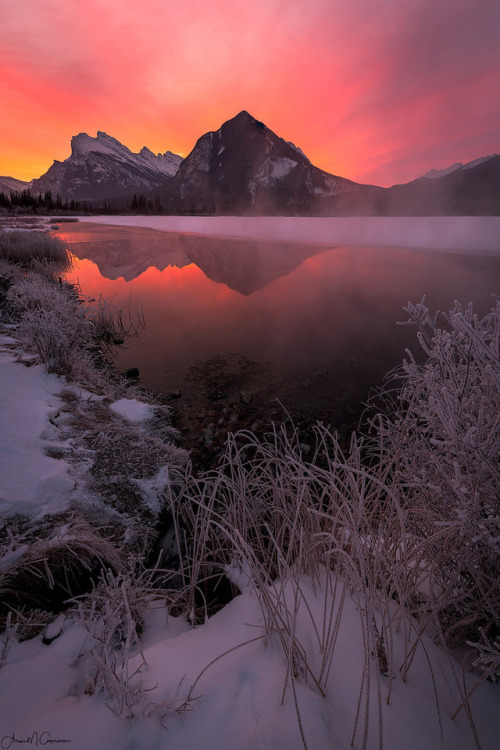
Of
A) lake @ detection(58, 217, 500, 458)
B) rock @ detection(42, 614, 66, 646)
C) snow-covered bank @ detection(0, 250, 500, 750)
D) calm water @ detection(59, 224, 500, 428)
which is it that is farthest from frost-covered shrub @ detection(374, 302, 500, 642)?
calm water @ detection(59, 224, 500, 428)

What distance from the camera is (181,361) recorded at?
287 inches

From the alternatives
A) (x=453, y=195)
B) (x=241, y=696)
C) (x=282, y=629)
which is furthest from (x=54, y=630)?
(x=453, y=195)

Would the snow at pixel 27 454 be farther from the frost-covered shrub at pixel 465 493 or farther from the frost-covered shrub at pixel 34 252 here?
the frost-covered shrub at pixel 34 252

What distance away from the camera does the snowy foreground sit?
1180mm

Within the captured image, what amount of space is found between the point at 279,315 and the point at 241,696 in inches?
394

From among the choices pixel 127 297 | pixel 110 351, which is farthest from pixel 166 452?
pixel 127 297

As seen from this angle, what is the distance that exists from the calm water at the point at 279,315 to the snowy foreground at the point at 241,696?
396 centimetres

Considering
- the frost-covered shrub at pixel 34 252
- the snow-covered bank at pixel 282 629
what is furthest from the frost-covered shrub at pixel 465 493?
the frost-covered shrub at pixel 34 252

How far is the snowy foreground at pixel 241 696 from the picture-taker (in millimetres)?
1180

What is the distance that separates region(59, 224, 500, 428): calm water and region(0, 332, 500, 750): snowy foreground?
156 inches

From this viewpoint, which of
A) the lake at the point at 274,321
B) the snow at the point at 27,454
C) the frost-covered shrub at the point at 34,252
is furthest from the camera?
the frost-covered shrub at the point at 34,252

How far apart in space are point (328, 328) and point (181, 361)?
4455mm
